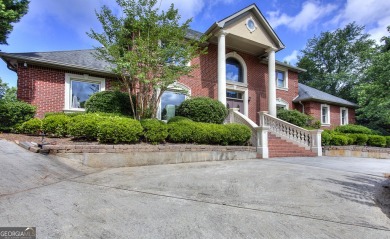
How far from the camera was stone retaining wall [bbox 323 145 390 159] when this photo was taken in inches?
431

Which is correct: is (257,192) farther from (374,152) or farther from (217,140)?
(374,152)

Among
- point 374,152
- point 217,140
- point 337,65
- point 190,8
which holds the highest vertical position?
point 337,65

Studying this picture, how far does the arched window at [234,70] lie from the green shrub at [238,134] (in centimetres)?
575

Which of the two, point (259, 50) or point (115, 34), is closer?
point (115, 34)

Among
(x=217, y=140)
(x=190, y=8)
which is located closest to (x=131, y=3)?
(x=190, y=8)

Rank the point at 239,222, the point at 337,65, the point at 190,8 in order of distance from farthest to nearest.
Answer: the point at 337,65 < the point at 190,8 < the point at 239,222

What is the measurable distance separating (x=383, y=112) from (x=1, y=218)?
921 inches

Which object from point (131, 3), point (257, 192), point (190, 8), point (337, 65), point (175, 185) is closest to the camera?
point (257, 192)

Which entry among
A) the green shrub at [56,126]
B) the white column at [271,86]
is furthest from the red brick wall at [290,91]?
the green shrub at [56,126]

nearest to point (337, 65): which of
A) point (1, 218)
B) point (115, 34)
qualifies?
point (115, 34)

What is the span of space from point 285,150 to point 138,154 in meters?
7.31

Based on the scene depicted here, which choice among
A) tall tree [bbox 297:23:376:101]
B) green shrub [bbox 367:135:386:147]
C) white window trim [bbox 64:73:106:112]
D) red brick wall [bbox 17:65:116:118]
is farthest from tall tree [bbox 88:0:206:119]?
tall tree [bbox 297:23:376:101]

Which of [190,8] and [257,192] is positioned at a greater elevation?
[190,8]

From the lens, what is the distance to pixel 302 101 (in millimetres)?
16328
